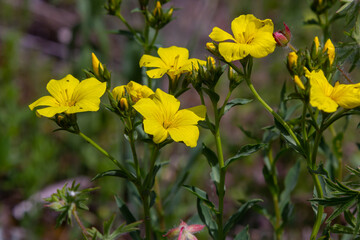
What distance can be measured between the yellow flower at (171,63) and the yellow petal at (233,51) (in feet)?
0.63

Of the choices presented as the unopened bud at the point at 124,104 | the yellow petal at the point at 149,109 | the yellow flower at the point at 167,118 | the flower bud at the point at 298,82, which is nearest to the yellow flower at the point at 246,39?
the flower bud at the point at 298,82

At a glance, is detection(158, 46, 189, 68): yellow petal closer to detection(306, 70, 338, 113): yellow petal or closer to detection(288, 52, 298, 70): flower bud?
detection(288, 52, 298, 70): flower bud

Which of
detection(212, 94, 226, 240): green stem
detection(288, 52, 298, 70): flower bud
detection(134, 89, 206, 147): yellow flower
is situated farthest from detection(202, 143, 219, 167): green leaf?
detection(288, 52, 298, 70): flower bud

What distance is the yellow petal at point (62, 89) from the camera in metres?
1.98

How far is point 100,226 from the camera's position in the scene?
3.80m

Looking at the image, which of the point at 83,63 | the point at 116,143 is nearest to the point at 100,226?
the point at 116,143

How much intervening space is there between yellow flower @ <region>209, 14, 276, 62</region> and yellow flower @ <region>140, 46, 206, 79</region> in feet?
0.65

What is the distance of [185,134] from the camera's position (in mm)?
1771

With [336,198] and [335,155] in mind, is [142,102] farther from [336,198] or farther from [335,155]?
[335,155]

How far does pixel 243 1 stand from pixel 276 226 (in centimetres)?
416

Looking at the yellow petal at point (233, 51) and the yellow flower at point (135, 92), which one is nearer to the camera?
the yellow petal at point (233, 51)

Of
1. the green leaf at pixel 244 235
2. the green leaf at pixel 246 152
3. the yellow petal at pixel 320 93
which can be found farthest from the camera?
the green leaf at pixel 244 235

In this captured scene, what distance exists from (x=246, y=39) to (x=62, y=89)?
928 mm

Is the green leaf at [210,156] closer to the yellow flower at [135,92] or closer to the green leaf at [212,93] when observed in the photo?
the green leaf at [212,93]
